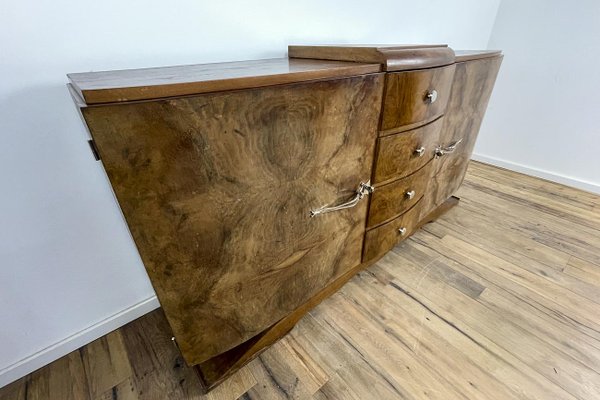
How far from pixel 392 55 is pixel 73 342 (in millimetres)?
1290

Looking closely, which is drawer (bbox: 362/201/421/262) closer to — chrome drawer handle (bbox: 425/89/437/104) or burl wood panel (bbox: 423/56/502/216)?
burl wood panel (bbox: 423/56/502/216)

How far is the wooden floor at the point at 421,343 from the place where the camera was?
0.81 m

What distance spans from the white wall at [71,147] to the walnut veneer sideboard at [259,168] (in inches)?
4.5

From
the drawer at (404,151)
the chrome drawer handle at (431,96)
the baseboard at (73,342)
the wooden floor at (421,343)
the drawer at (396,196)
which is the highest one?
the chrome drawer handle at (431,96)

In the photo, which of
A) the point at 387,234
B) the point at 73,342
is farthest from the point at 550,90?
the point at 73,342

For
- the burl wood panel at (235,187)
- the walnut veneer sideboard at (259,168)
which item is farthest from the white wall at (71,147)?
the burl wood panel at (235,187)

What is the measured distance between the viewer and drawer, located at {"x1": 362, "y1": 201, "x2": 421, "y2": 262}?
98cm

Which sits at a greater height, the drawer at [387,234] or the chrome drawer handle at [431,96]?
the chrome drawer handle at [431,96]

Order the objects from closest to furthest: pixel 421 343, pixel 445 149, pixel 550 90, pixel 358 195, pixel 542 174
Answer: pixel 358 195
pixel 421 343
pixel 445 149
pixel 550 90
pixel 542 174

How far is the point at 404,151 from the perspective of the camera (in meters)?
0.87

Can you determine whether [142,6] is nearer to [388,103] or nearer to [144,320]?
[388,103]

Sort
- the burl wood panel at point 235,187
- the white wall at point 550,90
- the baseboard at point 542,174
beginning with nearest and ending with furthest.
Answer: the burl wood panel at point 235,187 → the white wall at point 550,90 → the baseboard at point 542,174

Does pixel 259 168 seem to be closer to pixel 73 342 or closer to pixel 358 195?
pixel 358 195

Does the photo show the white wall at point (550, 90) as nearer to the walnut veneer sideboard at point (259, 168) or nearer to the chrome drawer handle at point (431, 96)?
the walnut veneer sideboard at point (259, 168)
